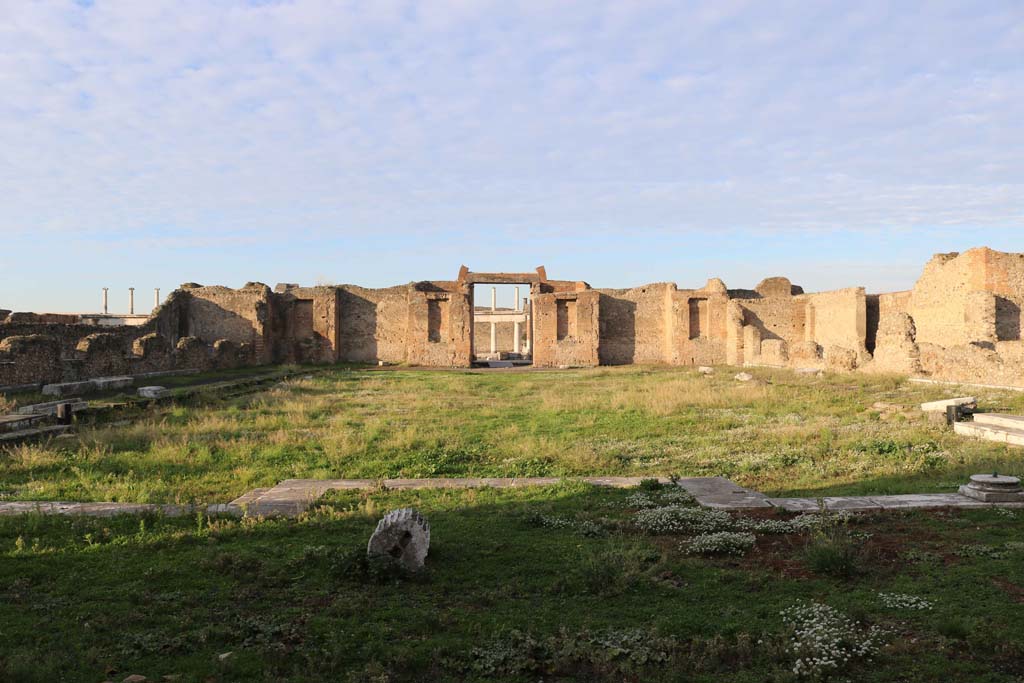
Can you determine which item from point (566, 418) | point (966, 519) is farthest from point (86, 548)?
point (566, 418)

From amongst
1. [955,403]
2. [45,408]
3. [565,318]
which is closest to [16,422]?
[45,408]

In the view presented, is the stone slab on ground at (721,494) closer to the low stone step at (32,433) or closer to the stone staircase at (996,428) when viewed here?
the stone staircase at (996,428)

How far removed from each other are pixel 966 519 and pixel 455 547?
4675 millimetres

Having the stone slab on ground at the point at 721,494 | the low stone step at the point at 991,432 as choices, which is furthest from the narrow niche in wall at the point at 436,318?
the stone slab on ground at the point at 721,494

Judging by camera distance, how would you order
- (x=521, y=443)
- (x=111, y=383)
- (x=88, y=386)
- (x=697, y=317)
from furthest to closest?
1. (x=697, y=317)
2. (x=111, y=383)
3. (x=88, y=386)
4. (x=521, y=443)

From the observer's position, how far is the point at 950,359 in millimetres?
17906

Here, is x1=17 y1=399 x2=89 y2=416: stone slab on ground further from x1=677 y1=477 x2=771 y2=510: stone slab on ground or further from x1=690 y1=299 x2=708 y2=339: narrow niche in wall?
x1=690 y1=299 x2=708 y2=339: narrow niche in wall

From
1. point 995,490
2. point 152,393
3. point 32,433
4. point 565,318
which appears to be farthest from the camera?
point 565,318

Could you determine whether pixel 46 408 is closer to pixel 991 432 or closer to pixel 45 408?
pixel 45 408

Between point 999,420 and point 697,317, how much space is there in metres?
21.1

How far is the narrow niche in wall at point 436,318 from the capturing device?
106 ft

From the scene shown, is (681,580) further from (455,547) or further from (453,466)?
(453,466)

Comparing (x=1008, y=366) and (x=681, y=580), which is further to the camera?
(x=1008, y=366)

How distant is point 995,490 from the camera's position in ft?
23.1
